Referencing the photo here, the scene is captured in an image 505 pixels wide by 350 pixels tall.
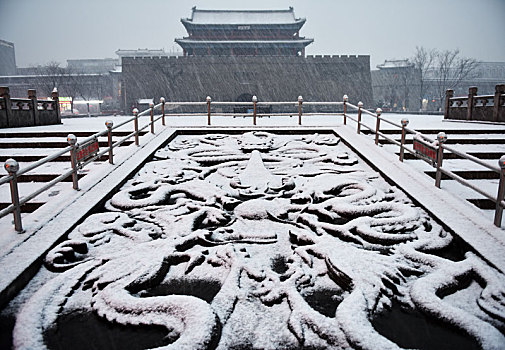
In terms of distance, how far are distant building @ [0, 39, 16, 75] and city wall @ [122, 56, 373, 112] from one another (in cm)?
3919

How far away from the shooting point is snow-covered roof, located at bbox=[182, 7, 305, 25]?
3247cm

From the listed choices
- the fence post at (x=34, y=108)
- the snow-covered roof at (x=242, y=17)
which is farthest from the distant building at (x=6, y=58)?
the fence post at (x=34, y=108)

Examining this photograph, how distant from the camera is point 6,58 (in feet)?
186

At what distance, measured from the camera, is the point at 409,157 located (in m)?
6.01

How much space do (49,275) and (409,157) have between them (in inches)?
211

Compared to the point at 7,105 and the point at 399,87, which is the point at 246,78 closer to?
the point at 399,87

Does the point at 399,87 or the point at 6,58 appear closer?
the point at 399,87

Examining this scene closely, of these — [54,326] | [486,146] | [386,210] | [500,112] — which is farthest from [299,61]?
[54,326]

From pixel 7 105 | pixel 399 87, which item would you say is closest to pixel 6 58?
pixel 399 87

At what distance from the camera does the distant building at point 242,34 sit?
31.7m

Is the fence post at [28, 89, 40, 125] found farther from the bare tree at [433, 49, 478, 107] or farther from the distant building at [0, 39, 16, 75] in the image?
the distant building at [0, 39, 16, 75]

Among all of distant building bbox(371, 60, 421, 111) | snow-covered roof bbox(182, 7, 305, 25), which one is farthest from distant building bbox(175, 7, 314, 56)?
distant building bbox(371, 60, 421, 111)

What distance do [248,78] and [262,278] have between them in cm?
2684

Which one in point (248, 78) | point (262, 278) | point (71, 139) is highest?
point (248, 78)
